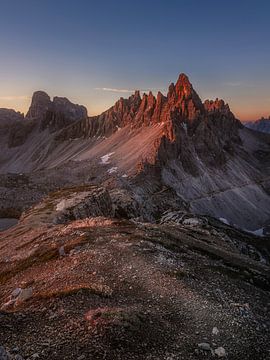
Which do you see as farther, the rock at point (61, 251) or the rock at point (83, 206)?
the rock at point (83, 206)

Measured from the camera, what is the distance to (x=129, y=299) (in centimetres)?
2752

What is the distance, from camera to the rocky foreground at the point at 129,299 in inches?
846

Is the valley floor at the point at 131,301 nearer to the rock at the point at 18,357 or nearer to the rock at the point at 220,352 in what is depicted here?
the rock at the point at 220,352

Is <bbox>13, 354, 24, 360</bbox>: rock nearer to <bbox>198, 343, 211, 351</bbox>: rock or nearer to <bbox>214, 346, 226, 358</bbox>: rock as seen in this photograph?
<bbox>198, 343, 211, 351</bbox>: rock

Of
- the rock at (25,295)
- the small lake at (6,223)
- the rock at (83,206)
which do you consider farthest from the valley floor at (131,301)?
the small lake at (6,223)

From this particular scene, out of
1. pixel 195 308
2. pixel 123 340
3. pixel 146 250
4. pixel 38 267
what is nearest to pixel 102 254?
pixel 146 250

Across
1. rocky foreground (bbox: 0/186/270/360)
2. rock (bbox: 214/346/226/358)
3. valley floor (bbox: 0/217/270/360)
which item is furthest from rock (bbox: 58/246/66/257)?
rock (bbox: 214/346/226/358)

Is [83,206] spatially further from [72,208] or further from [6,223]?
[6,223]

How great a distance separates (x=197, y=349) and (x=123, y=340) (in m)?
3.99

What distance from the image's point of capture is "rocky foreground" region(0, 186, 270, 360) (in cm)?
2149

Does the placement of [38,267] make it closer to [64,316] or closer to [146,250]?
[146,250]

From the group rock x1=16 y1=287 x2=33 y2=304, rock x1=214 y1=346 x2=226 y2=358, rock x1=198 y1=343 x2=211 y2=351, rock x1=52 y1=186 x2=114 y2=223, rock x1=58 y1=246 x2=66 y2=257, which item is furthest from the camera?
rock x1=52 y1=186 x2=114 y2=223

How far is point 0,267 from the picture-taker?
45.6 m

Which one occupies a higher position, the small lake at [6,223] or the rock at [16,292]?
the rock at [16,292]
